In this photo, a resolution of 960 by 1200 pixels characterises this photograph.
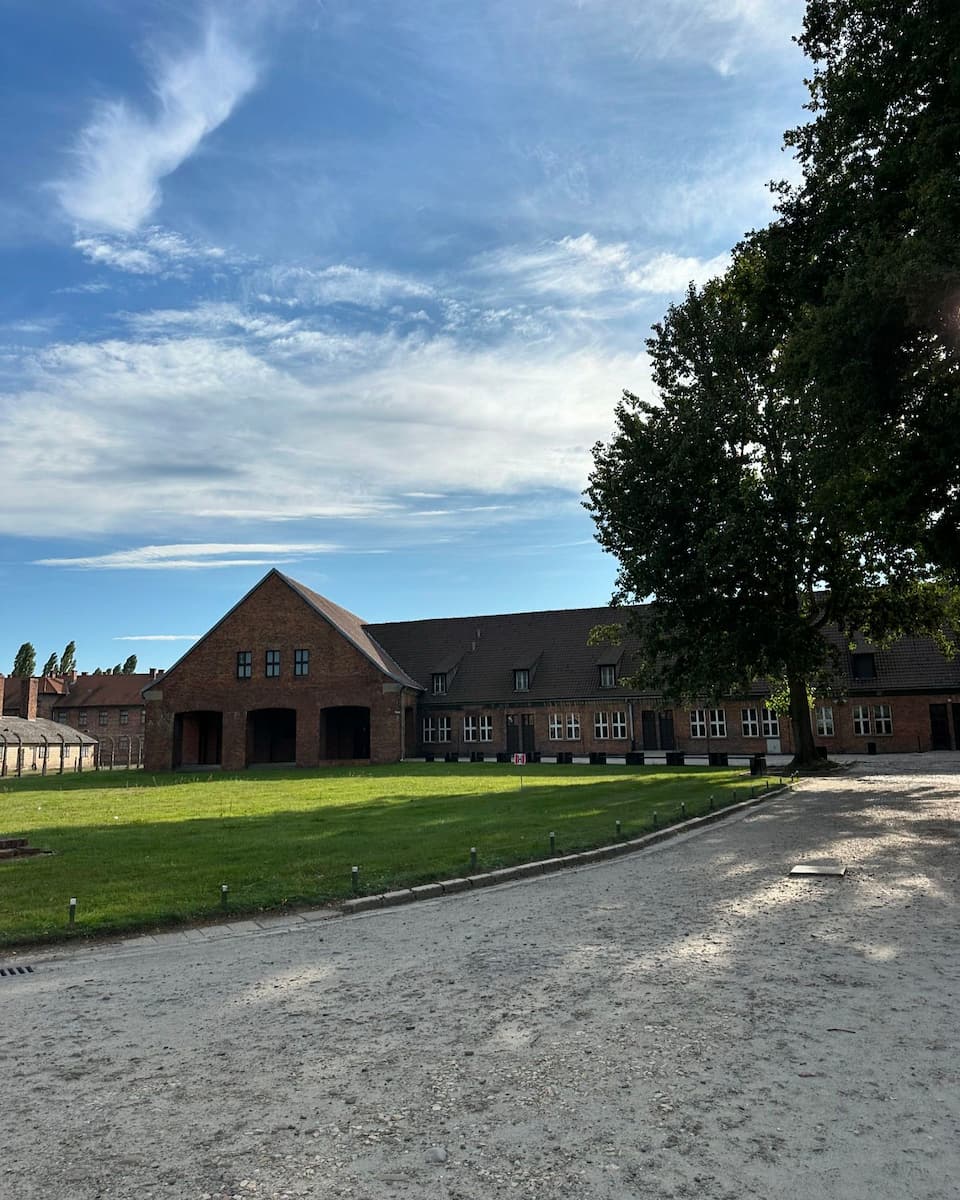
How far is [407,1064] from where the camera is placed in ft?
16.6

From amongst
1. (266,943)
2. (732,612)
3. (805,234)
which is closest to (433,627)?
(732,612)

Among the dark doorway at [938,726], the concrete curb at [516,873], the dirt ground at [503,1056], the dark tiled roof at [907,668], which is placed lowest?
the concrete curb at [516,873]

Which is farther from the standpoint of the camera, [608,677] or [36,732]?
[36,732]

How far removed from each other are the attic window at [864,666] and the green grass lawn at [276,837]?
65.8 feet

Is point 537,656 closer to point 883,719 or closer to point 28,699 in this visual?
point 883,719

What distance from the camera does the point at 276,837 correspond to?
51.3 feet

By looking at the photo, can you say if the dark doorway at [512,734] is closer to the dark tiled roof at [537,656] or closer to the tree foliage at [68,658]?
the dark tiled roof at [537,656]

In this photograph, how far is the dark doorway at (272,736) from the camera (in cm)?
5306

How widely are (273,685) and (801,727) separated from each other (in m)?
31.6

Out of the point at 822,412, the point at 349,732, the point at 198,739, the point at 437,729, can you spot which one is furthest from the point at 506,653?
the point at 822,412

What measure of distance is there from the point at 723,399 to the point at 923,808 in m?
16.0

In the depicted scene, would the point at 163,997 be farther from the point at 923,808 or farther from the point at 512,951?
the point at 923,808

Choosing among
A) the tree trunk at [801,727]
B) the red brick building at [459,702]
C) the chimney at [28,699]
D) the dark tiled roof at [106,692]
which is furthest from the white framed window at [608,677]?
the dark tiled roof at [106,692]

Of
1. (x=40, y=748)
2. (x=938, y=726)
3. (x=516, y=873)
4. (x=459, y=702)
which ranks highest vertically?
(x=459, y=702)
